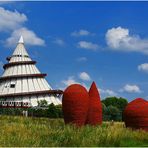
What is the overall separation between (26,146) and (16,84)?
70.5 meters

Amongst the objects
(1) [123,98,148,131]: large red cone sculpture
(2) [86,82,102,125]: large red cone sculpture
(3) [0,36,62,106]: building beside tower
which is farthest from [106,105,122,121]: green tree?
(1) [123,98,148,131]: large red cone sculpture

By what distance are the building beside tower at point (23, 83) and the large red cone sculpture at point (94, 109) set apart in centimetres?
5583

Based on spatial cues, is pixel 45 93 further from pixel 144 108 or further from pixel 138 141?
pixel 138 141

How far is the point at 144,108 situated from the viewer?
85.0ft

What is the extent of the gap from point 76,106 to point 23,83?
58914mm

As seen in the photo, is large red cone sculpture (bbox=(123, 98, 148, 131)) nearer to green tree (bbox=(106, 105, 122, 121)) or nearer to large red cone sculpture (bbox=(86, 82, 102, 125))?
large red cone sculpture (bbox=(86, 82, 102, 125))

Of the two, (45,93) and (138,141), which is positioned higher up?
(45,93)

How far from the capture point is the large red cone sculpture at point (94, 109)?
2750cm

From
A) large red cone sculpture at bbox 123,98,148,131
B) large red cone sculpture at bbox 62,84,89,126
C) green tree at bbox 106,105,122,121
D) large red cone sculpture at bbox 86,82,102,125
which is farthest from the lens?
green tree at bbox 106,105,122,121

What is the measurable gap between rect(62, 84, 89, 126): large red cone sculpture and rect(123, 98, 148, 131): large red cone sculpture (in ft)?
8.83

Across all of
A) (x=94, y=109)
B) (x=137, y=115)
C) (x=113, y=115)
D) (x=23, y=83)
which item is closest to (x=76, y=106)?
(x=94, y=109)

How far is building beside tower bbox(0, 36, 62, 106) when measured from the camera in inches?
3295

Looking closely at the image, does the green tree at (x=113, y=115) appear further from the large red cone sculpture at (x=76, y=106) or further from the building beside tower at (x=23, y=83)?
the large red cone sculpture at (x=76, y=106)

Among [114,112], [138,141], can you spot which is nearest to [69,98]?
[138,141]
